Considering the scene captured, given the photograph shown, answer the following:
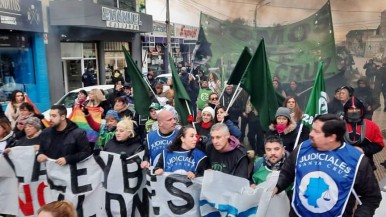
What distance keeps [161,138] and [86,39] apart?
46.7ft

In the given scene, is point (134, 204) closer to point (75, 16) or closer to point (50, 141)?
point (50, 141)

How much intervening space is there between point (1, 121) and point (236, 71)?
3.06 meters

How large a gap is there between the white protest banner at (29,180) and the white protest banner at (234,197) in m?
1.83

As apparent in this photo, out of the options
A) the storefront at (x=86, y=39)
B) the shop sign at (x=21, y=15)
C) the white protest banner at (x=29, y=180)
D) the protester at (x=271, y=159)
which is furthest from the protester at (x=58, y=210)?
the shop sign at (x=21, y=15)

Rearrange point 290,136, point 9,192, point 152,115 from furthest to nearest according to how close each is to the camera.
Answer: point 152,115 → point 290,136 → point 9,192

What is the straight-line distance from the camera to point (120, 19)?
17.5 meters

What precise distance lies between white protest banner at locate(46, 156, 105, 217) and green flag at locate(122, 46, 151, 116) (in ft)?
7.24

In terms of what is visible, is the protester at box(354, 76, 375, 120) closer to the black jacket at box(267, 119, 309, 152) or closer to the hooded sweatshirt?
the black jacket at box(267, 119, 309, 152)

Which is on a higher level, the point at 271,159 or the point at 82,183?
the point at 271,159

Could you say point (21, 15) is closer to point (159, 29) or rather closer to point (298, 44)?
point (298, 44)

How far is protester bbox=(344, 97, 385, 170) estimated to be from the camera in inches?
165

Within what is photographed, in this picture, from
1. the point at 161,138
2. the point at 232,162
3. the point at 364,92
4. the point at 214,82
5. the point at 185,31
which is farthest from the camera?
the point at 185,31

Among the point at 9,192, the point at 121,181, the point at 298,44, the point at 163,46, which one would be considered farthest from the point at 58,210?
the point at 163,46

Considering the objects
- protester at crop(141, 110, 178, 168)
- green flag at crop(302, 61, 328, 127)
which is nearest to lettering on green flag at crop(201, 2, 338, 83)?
green flag at crop(302, 61, 328, 127)
